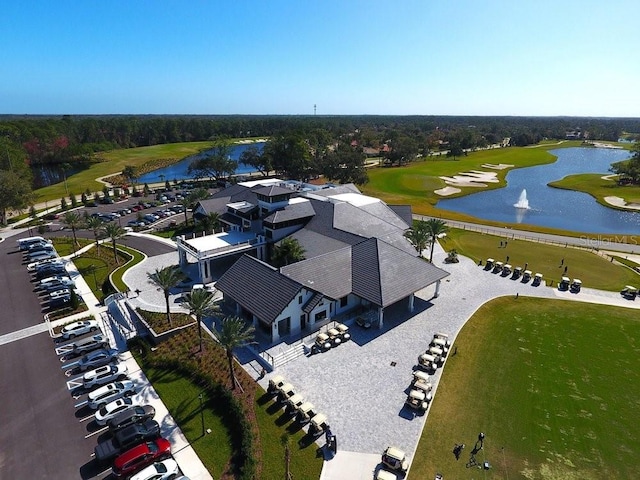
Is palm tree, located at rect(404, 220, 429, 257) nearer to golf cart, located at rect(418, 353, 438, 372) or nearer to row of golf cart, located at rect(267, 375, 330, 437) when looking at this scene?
golf cart, located at rect(418, 353, 438, 372)

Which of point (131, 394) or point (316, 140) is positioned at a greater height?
point (316, 140)

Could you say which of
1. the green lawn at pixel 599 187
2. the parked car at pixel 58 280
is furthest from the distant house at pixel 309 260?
the green lawn at pixel 599 187

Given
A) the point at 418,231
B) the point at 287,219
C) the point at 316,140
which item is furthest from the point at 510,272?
the point at 316,140

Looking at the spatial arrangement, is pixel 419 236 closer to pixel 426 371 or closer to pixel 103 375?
pixel 426 371

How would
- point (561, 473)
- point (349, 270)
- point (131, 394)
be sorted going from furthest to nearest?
point (349, 270) → point (131, 394) → point (561, 473)

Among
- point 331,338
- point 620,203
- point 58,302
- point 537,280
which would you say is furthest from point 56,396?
point 620,203

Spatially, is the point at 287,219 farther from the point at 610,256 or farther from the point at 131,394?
the point at 610,256
